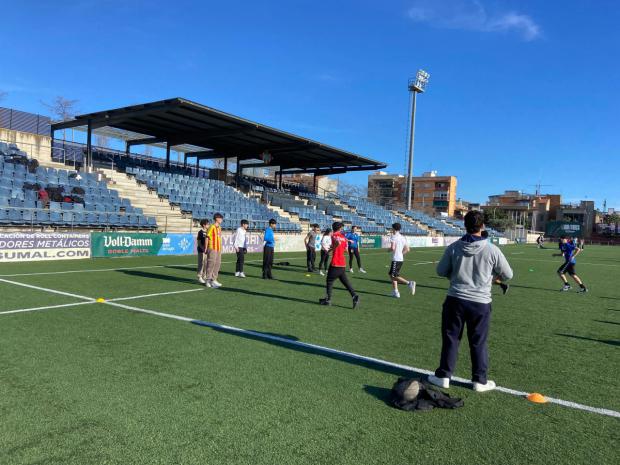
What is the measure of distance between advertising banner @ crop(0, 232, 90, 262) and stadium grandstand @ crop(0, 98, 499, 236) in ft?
5.35

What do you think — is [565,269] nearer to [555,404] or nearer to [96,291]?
[555,404]

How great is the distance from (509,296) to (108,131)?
3098 cm

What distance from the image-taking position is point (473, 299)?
15.0ft

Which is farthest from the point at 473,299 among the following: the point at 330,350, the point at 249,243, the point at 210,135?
the point at 210,135

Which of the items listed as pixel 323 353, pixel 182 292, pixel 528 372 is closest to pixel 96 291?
pixel 182 292

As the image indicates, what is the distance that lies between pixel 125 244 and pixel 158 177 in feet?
34.4

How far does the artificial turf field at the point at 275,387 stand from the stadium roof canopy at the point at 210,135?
18.1m

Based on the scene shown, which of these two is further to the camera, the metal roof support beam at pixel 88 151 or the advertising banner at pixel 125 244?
the metal roof support beam at pixel 88 151

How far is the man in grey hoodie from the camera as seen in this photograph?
4570 mm

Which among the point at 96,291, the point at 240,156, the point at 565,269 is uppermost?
the point at 240,156

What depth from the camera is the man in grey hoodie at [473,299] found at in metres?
4.57

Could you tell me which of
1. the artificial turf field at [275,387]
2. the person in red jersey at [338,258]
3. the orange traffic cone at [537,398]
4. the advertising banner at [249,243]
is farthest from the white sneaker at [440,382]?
the advertising banner at [249,243]

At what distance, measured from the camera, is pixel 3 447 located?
325cm

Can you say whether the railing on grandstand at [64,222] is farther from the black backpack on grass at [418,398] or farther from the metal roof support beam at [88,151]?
the black backpack on grass at [418,398]
